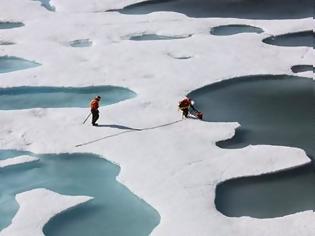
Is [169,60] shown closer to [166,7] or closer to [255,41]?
[255,41]

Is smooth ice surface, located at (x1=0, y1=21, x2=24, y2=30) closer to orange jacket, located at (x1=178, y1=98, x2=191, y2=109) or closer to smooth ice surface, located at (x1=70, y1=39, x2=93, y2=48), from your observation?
smooth ice surface, located at (x1=70, y1=39, x2=93, y2=48)

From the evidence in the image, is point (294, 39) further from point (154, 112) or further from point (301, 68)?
point (154, 112)

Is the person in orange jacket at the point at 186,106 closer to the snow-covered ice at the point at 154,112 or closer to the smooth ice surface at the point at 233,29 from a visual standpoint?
the snow-covered ice at the point at 154,112

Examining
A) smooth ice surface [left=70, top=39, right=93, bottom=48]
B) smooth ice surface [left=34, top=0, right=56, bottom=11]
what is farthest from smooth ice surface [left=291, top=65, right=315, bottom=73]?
smooth ice surface [left=34, top=0, right=56, bottom=11]

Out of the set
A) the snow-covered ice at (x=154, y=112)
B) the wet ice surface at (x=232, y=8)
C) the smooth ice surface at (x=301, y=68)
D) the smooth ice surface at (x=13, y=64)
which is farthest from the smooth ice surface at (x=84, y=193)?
the wet ice surface at (x=232, y=8)


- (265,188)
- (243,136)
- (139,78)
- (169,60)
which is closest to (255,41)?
(169,60)
